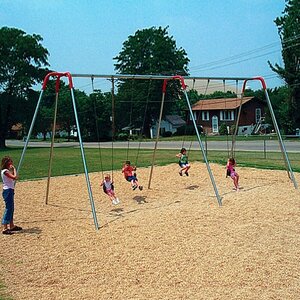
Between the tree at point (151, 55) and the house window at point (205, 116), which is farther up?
the tree at point (151, 55)

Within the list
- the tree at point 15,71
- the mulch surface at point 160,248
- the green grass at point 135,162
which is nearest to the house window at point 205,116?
the tree at point 15,71

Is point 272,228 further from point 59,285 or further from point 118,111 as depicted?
point 118,111

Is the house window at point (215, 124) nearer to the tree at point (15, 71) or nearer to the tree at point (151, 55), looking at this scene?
the tree at point (151, 55)

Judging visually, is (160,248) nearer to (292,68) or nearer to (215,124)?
(292,68)

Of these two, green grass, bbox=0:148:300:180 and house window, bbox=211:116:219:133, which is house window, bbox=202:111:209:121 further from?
green grass, bbox=0:148:300:180

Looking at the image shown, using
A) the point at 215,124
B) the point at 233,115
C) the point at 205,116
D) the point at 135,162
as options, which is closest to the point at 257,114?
the point at 233,115

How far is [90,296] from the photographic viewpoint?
467 cm

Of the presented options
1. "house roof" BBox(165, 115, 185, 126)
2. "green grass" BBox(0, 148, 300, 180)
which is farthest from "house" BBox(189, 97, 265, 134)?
"green grass" BBox(0, 148, 300, 180)

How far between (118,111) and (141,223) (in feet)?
140

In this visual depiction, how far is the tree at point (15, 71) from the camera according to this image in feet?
160

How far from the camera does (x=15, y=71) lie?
49.4 meters

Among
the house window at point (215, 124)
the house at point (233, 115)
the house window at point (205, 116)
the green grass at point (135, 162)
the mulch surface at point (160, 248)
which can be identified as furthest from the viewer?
the house window at point (205, 116)

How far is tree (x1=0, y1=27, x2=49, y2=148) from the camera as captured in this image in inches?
1919

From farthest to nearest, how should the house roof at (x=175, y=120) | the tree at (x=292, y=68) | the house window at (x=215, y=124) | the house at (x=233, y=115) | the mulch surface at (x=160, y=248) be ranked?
1. the house roof at (x=175, y=120)
2. the house window at (x=215, y=124)
3. the house at (x=233, y=115)
4. the tree at (x=292, y=68)
5. the mulch surface at (x=160, y=248)
